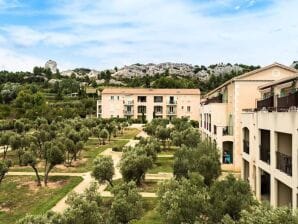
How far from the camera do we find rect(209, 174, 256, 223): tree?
15.3 metres

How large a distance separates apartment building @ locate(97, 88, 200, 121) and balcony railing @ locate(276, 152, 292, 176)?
80541mm

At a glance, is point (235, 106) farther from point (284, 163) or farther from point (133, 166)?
point (284, 163)

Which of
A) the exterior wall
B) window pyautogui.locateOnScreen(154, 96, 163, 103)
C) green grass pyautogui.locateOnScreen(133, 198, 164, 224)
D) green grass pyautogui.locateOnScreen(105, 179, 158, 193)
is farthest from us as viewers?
window pyautogui.locateOnScreen(154, 96, 163, 103)

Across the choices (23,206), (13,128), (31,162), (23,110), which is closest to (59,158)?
(31,162)

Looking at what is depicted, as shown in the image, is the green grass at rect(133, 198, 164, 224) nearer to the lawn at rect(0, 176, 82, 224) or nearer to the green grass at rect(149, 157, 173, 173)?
the lawn at rect(0, 176, 82, 224)

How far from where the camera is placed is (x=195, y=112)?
102m

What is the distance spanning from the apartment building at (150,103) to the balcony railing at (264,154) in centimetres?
7695

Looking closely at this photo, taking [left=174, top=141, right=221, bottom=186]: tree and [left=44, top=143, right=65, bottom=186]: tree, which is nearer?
[left=174, top=141, right=221, bottom=186]: tree

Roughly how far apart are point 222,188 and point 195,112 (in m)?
86.2

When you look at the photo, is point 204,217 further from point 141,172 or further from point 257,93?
point 257,93

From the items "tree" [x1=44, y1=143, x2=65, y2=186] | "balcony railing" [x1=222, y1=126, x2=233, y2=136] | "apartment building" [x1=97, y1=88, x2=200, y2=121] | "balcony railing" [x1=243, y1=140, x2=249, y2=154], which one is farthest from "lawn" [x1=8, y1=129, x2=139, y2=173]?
"apartment building" [x1=97, y1=88, x2=200, y2=121]

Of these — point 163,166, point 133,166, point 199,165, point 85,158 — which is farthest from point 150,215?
point 85,158

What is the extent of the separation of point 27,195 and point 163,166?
15.5 meters

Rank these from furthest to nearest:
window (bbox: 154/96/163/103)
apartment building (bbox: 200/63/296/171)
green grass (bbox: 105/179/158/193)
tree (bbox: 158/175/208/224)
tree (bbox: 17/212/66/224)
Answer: window (bbox: 154/96/163/103) < apartment building (bbox: 200/63/296/171) < green grass (bbox: 105/179/158/193) < tree (bbox: 158/175/208/224) < tree (bbox: 17/212/66/224)
